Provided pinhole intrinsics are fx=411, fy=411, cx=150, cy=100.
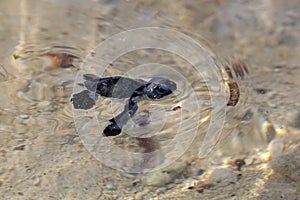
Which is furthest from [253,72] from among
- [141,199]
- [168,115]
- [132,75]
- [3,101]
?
[3,101]

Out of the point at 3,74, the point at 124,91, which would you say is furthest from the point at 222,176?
the point at 3,74

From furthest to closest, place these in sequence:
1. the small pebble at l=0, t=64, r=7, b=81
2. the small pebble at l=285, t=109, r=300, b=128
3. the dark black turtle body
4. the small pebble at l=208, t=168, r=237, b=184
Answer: the small pebble at l=0, t=64, r=7, b=81
the dark black turtle body
the small pebble at l=285, t=109, r=300, b=128
the small pebble at l=208, t=168, r=237, b=184

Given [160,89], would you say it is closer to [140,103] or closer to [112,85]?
[140,103]

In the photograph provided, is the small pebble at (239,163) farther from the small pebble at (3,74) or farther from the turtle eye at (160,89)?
the small pebble at (3,74)

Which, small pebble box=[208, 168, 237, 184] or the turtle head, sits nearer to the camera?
small pebble box=[208, 168, 237, 184]

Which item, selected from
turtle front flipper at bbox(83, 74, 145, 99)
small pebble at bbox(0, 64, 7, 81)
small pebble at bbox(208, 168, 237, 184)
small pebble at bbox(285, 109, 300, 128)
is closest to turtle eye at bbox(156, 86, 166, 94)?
turtle front flipper at bbox(83, 74, 145, 99)

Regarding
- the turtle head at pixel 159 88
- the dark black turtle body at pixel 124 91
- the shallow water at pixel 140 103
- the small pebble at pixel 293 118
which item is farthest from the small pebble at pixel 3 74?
the small pebble at pixel 293 118

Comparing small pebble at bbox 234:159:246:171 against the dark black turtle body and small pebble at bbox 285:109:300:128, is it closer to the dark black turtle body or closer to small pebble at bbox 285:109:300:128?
small pebble at bbox 285:109:300:128
